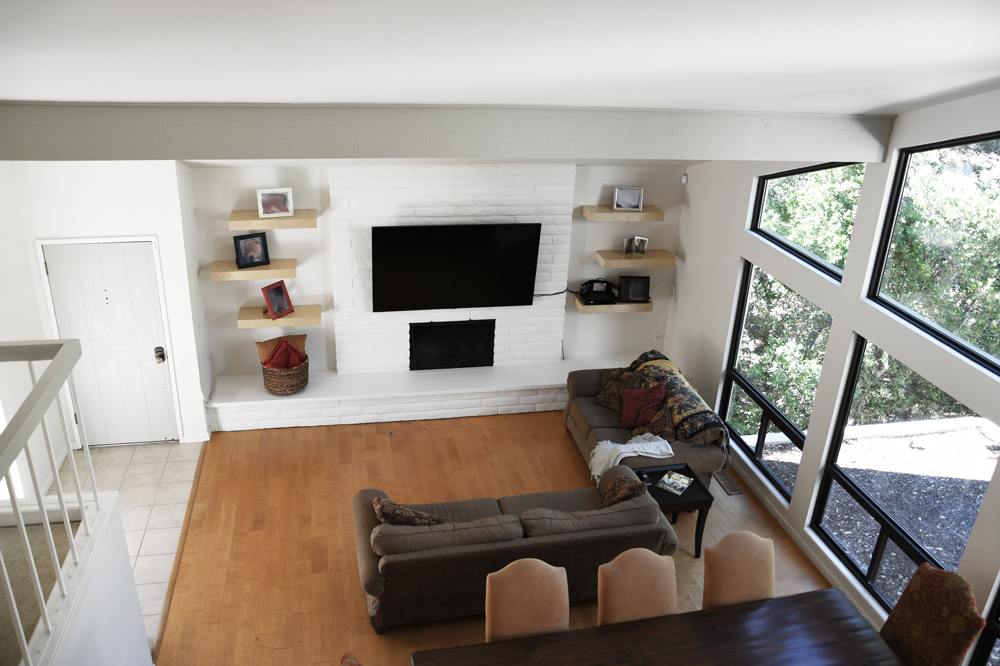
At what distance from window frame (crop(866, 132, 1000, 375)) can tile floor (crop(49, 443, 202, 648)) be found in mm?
4581

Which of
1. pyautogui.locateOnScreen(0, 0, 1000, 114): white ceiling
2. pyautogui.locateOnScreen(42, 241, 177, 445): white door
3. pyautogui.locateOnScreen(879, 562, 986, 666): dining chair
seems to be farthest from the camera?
pyautogui.locateOnScreen(42, 241, 177, 445): white door

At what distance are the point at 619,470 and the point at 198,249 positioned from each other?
3886mm

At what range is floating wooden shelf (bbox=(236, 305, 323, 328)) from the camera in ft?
18.2

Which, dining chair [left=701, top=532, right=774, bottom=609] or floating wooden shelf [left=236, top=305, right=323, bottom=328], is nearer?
dining chair [left=701, top=532, right=774, bottom=609]

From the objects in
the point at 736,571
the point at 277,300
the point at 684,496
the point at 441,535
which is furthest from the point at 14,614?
the point at 277,300

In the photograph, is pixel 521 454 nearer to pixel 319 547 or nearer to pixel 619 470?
pixel 619 470

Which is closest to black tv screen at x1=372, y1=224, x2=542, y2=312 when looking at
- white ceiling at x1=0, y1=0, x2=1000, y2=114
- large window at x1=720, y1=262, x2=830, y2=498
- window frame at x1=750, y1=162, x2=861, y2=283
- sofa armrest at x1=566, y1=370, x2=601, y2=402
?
sofa armrest at x1=566, y1=370, x2=601, y2=402

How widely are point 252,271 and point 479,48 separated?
443 cm

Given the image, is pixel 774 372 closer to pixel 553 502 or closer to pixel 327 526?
pixel 553 502

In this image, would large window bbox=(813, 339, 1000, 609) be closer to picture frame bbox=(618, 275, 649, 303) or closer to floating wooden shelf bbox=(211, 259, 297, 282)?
picture frame bbox=(618, 275, 649, 303)

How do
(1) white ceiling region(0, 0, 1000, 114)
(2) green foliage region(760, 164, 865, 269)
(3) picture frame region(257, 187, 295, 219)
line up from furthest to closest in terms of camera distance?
(3) picture frame region(257, 187, 295, 219) → (2) green foliage region(760, 164, 865, 269) → (1) white ceiling region(0, 0, 1000, 114)

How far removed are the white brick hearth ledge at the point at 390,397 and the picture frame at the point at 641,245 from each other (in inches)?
47.3

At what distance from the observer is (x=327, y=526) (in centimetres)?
459

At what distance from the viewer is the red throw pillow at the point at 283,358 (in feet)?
18.6
